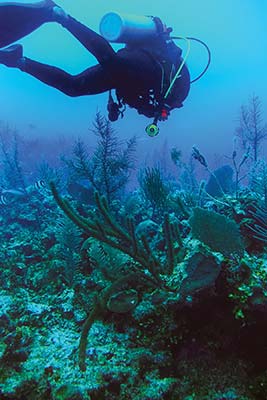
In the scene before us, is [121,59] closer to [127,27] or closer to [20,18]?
[127,27]

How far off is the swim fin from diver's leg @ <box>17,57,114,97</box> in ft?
1.10

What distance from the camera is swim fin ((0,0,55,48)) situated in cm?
361

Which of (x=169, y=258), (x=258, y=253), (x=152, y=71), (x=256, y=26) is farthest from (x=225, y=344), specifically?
(x=256, y=26)

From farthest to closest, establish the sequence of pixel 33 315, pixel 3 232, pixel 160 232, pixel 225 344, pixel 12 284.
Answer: pixel 3 232 → pixel 160 232 → pixel 12 284 → pixel 33 315 → pixel 225 344

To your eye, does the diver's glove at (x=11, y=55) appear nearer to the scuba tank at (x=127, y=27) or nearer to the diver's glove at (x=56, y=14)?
the diver's glove at (x=56, y=14)

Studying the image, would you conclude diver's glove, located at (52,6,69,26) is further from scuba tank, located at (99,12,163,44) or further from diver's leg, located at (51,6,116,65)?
scuba tank, located at (99,12,163,44)

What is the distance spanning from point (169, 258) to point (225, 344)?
0.76 m

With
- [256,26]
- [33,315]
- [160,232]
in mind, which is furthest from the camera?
[256,26]

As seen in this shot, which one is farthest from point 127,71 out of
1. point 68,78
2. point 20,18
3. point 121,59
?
point 20,18

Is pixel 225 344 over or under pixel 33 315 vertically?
over

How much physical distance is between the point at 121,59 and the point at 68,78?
2.80ft

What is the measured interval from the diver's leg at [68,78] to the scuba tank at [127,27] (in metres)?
0.43

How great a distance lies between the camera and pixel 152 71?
12.8 ft

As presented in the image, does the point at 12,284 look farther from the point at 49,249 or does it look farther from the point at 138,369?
the point at 138,369
